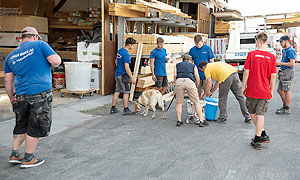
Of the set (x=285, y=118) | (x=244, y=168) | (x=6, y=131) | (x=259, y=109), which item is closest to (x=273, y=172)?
(x=244, y=168)

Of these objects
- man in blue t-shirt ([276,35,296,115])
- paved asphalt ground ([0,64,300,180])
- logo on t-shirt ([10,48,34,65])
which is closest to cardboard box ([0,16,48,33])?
paved asphalt ground ([0,64,300,180])

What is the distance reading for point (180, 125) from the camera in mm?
7023

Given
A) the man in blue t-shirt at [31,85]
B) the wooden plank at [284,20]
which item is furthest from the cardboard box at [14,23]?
the wooden plank at [284,20]

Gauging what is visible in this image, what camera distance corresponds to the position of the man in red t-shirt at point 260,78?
213 inches

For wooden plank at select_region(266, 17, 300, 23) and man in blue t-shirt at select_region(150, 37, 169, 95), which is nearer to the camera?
man in blue t-shirt at select_region(150, 37, 169, 95)

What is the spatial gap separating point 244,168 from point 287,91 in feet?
13.8

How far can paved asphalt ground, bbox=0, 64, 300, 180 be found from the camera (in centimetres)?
437

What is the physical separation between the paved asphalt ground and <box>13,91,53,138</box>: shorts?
1.84 feet

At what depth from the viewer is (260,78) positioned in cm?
541

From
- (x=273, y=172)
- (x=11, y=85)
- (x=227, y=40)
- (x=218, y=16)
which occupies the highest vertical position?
(x=218, y=16)

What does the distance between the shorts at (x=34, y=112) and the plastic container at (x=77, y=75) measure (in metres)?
5.10

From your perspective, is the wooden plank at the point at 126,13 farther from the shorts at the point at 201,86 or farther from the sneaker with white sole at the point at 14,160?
the sneaker with white sole at the point at 14,160

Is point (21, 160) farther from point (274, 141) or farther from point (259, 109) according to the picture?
point (274, 141)

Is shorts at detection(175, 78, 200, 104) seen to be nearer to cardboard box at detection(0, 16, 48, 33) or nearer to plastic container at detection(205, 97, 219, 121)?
plastic container at detection(205, 97, 219, 121)
